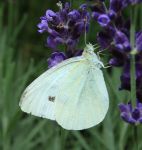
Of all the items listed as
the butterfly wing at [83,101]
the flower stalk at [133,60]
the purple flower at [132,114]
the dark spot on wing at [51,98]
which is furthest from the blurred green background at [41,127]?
the flower stalk at [133,60]

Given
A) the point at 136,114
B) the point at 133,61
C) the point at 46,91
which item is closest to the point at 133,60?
the point at 133,61

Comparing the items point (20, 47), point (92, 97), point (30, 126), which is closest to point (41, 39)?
point (20, 47)

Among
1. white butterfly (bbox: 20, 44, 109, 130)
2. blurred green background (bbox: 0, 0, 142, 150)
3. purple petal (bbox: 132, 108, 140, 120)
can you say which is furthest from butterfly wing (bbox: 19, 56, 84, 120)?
blurred green background (bbox: 0, 0, 142, 150)

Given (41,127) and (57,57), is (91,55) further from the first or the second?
(41,127)

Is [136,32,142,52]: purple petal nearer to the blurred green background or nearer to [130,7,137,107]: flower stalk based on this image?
[130,7,137,107]: flower stalk

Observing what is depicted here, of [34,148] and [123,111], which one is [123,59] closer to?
[123,111]
